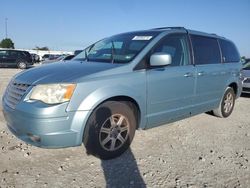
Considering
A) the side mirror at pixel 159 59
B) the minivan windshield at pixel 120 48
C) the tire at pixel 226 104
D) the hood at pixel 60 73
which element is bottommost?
the tire at pixel 226 104

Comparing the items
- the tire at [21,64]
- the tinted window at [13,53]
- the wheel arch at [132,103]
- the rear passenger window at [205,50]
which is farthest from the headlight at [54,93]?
the tinted window at [13,53]

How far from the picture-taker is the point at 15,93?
3.61 meters

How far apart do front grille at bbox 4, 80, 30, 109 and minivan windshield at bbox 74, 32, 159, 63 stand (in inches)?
51.2

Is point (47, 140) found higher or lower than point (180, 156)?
higher

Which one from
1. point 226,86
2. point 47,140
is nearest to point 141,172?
point 47,140

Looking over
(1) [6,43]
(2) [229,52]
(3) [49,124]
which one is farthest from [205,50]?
(1) [6,43]

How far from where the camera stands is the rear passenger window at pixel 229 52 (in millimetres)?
5984

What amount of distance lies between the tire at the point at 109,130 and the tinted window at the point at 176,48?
1232 mm

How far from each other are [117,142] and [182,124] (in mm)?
2159

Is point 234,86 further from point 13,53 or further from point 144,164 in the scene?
point 13,53

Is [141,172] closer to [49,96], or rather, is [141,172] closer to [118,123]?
[118,123]

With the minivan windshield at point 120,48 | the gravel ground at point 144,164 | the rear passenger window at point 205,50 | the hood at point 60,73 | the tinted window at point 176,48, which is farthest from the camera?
the rear passenger window at point 205,50

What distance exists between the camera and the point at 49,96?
10.7 ft

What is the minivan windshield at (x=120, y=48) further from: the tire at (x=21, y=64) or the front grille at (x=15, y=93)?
the tire at (x=21, y=64)
